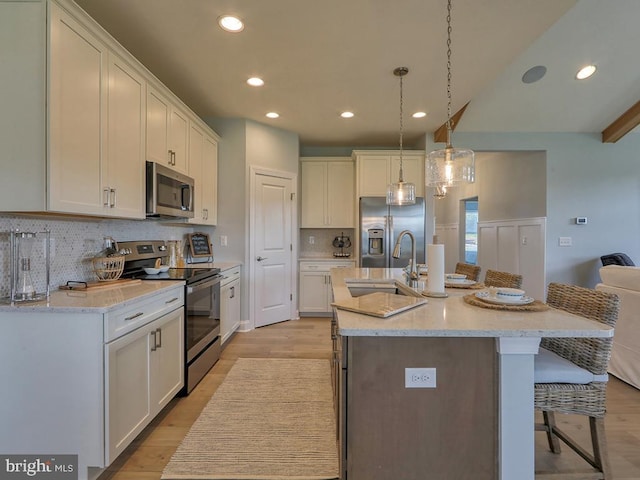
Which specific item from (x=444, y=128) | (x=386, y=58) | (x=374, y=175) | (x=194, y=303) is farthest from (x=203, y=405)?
(x=444, y=128)

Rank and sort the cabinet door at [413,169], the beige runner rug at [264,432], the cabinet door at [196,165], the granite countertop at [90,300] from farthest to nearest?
1. the cabinet door at [413,169]
2. the cabinet door at [196,165]
3. the beige runner rug at [264,432]
4. the granite countertop at [90,300]

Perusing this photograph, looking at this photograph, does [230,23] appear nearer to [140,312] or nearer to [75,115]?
[75,115]

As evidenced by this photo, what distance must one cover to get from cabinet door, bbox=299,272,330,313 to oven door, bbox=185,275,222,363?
1.73 m

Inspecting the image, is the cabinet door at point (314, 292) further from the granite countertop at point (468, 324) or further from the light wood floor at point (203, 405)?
the granite countertop at point (468, 324)

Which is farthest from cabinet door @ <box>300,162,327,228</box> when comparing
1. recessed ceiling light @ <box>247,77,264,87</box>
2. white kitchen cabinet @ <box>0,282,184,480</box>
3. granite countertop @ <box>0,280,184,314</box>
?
white kitchen cabinet @ <box>0,282,184,480</box>

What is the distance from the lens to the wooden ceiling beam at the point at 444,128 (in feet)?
12.4

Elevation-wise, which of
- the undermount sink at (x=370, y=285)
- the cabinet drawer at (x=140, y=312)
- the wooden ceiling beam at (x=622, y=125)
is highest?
the wooden ceiling beam at (x=622, y=125)

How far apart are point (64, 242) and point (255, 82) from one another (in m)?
2.13

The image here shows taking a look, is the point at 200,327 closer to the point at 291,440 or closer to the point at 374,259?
the point at 291,440

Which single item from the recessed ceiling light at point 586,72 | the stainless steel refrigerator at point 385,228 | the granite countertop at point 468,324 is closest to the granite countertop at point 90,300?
the granite countertop at point 468,324

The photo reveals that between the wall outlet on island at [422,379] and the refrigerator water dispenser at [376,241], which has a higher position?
the refrigerator water dispenser at [376,241]

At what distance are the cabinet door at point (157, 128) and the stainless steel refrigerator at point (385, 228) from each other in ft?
8.32

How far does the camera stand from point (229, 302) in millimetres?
3447

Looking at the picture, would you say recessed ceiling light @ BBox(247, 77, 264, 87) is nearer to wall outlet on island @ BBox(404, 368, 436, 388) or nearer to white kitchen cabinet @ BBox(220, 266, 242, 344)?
white kitchen cabinet @ BBox(220, 266, 242, 344)
